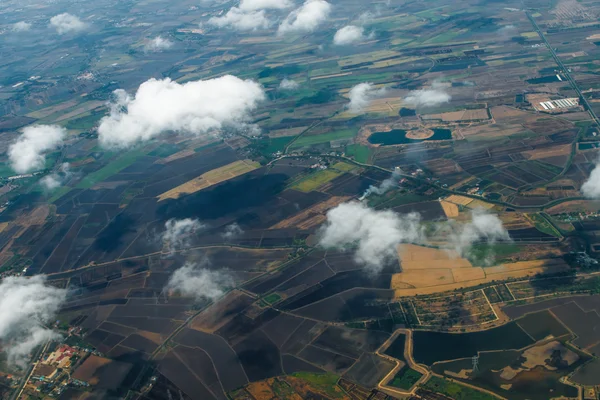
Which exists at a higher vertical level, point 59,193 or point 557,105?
point 59,193

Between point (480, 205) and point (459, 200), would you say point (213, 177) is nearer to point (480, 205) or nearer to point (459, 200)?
point (459, 200)

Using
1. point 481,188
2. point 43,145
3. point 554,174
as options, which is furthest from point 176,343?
point 43,145

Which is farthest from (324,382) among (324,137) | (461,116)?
(461,116)

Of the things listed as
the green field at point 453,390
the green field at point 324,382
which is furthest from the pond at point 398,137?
the green field at point 453,390

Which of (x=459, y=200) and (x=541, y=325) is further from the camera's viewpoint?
(x=459, y=200)

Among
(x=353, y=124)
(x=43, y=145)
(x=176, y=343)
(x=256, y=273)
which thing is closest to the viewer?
(x=176, y=343)

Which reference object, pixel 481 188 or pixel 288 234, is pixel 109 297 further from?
pixel 481 188
